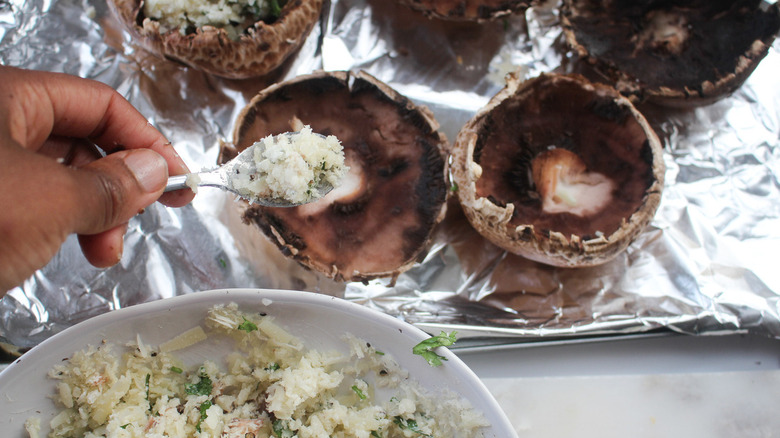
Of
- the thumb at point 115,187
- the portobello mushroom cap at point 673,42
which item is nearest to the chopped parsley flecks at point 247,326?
the thumb at point 115,187

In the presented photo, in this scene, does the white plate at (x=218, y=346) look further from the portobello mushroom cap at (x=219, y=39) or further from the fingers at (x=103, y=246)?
the portobello mushroom cap at (x=219, y=39)

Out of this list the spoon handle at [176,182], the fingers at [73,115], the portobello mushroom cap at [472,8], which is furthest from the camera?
the portobello mushroom cap at [472,8]

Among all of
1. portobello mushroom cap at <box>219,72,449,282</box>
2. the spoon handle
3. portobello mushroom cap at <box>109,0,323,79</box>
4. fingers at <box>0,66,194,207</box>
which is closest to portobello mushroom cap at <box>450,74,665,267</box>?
portobello mushroom cap at <box>219,72,449,282</box>

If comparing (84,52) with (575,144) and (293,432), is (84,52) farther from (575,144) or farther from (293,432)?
(575,144)

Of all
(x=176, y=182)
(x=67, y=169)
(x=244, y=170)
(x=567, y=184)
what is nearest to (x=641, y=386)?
(x=567, y=184)

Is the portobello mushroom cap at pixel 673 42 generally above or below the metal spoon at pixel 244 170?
above

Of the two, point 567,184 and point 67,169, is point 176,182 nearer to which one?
point 67,169

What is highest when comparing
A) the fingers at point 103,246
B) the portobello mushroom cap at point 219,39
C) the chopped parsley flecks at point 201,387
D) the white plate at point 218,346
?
the portobello mushroom cap at point 219,39
